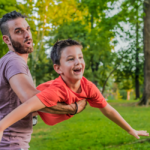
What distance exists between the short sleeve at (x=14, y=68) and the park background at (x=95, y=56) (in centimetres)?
439

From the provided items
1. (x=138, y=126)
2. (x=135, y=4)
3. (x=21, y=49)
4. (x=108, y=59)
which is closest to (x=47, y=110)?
(x=21, y=49)

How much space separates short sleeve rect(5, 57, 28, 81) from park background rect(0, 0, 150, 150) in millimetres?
4388

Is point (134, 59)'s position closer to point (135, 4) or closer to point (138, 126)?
point (135, 4)

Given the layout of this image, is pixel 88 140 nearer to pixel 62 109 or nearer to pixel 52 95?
pixel 62 109

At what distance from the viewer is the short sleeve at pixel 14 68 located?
2015 millimetres

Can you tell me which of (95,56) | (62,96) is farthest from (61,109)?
(95,56)

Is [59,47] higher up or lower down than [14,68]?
higher up

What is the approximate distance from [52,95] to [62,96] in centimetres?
12

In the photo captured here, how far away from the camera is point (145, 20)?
1658 centimetres

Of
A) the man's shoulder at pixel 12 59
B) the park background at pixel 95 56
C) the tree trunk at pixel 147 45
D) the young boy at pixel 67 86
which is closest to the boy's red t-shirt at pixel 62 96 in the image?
the young boy at pixel 67 86

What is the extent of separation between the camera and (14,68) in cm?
→ 203

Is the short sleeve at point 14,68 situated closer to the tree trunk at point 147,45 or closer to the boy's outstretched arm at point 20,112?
the boy's outstretched arm at point 20,112

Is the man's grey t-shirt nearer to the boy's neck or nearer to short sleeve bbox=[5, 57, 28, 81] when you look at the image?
short sleeve bbox=[5, 57, 28, 81]

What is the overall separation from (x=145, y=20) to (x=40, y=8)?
24.4 ft
